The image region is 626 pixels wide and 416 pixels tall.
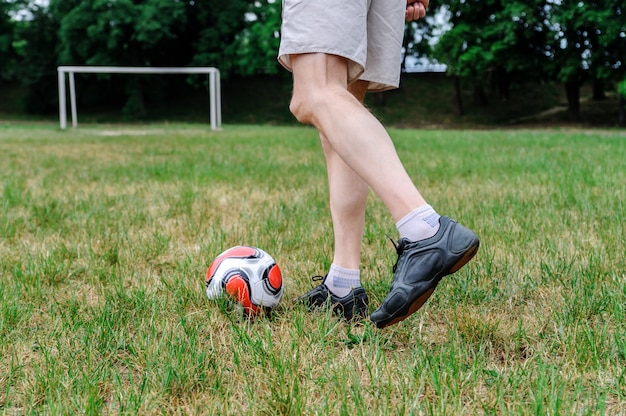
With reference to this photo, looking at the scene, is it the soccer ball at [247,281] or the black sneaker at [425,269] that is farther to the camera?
the soccer ball at [247,281]

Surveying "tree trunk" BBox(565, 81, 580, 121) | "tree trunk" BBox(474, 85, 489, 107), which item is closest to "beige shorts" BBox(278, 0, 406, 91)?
"tree trunk" BBox(565, 81, 580, 121)

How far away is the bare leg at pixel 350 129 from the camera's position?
75.5 inches

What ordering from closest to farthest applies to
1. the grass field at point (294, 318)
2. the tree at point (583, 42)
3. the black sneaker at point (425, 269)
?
the grass field at point (294, 318)
the black sneaker at point (425, 269)
the tree at point (583, 42)

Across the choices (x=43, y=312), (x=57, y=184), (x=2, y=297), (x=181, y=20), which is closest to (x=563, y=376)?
(x=43, y=312)

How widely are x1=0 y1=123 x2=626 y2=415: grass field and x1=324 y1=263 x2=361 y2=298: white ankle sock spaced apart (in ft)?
0.43

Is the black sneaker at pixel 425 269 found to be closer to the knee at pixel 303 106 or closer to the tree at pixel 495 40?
the knee at pixel 303 106

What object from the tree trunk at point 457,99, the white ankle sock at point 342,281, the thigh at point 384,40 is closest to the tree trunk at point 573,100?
the tree trunk at point 457,99

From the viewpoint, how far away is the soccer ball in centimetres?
224

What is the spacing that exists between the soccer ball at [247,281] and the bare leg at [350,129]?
596mm

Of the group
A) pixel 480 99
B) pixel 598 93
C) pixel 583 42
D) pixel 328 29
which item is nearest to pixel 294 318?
pixel 328 29

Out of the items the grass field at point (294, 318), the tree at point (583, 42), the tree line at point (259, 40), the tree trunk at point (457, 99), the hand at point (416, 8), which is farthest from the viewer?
the tree trunk at point (457, 99)

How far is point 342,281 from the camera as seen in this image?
7.60ft

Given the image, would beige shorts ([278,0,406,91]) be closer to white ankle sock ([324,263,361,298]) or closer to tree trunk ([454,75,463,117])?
white ankle sock ([324,263,361,298])

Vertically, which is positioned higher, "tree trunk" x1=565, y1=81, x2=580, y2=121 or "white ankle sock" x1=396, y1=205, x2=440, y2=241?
"tree trunk" x1=565, y1=81, x2=580, y2=121
